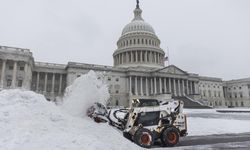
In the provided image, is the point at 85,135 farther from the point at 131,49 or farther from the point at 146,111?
the point at 131,49

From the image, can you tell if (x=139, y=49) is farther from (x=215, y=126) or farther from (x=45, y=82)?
(x=215, y=126)

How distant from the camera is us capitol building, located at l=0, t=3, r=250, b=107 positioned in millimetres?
55781

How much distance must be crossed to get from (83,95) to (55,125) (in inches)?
146

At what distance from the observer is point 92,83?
13.6 meters

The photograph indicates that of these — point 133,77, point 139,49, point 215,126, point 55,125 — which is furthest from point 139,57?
point 55,125

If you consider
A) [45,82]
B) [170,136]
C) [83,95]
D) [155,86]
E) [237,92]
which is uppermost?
[45,82]

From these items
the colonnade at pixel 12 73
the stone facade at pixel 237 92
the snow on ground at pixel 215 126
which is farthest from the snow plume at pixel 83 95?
the stone facade at pixel 237 92

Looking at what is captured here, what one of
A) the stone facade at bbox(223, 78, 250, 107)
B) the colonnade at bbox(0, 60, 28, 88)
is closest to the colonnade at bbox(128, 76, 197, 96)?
the colonnade at bbox(0, 60, 28, 88)

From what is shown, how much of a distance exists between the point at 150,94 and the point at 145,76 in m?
7.13

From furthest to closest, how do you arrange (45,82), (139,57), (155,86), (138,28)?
(138,28) → (139,57) → (155,86) → (45,82)

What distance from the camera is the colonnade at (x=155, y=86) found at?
7287 cm

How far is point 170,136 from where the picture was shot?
11.8 m

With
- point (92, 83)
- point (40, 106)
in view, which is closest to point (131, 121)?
point (92, 83)

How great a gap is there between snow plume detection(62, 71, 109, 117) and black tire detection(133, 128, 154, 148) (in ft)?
12.5
